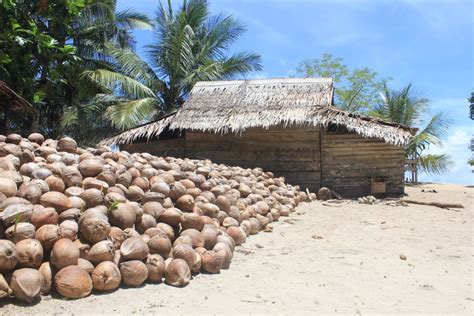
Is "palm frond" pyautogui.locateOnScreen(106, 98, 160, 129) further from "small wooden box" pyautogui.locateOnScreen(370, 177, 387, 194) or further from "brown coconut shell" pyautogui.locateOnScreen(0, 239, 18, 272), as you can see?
"brown coconut shell" pyautogui.locateOnScreen(0, 239, 18, 272)

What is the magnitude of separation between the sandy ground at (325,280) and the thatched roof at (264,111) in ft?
13.4

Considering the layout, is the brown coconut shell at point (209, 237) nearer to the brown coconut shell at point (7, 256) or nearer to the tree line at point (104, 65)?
the brown coconut shell at point (7, 256)

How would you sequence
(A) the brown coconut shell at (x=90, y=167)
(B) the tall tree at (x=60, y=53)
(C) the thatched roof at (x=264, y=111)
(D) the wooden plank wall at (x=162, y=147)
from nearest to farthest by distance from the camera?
(A) the brown coconut shell at (x=90, y=167)
(C) the thatched roof at (x=264, y=111)
(D) the wooden plank wall at (x=162, y=147)
(B) the tall tree at (x=60, y=53)

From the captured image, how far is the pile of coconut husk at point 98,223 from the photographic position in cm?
336

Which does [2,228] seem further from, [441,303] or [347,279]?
[441,303]

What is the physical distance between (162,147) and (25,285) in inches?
381

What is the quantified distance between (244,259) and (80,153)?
2302 mm

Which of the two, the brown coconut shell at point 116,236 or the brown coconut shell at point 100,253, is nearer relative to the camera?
the brown coconut shell at point 100,253

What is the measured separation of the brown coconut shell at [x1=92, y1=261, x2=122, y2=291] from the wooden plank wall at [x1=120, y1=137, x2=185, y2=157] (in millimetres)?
8668

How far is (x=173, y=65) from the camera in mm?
17406

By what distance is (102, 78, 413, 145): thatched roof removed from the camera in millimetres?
10406

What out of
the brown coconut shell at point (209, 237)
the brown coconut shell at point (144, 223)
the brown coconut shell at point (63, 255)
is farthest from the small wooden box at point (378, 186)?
the brown coconut shell at point (63, 255)

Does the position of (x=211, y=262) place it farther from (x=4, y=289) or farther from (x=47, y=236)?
(x=4, y=289)

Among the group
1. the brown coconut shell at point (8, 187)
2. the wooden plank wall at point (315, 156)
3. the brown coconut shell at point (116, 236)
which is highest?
the wooden plank wall at point (315, 156)
